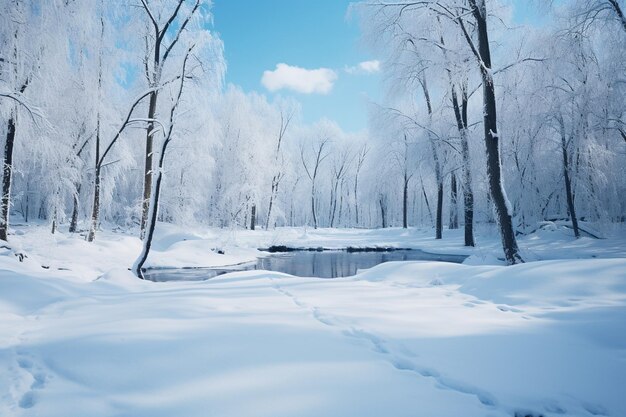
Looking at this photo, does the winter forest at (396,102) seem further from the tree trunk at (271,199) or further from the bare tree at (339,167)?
the bare tree at (339,167)

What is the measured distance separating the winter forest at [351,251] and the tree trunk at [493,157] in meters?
0.05

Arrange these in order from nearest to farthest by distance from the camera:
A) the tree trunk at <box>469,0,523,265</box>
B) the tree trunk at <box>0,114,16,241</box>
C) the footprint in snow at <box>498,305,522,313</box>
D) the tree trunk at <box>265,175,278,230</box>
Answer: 1. the footprint in snow at <box>498,305,522,313</box>
2. the tree trunk at <box>469,0,523,265</box>
3. the tree trunk at <box>0,114,16,241</box>
4. the tree trunk at <box>265,175,278,230</box>

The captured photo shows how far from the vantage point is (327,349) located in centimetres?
265

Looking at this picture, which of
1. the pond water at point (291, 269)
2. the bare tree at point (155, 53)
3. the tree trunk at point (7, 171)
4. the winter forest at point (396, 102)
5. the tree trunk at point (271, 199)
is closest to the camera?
the winter forest at point (396, 102)

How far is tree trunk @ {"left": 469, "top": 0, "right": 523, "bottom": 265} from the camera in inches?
297

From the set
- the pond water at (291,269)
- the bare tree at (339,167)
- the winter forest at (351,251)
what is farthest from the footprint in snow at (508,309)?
the bare tree at (339,167)

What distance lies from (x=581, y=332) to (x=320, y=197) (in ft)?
174

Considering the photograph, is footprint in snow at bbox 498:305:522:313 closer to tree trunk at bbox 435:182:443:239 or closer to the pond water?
the pond water

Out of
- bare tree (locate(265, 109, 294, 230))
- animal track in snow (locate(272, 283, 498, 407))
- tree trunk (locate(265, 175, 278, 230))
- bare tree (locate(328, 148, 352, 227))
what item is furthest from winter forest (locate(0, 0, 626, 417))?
bare tree (locate(328, 148, 352, 227))

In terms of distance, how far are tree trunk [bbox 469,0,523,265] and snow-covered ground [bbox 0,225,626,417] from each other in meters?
2.53

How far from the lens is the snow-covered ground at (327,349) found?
192 cm

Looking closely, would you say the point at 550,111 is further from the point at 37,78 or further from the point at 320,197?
the point at 320,197

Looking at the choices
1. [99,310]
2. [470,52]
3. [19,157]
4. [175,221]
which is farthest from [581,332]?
[175,221]

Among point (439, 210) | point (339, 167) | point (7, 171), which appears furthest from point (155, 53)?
point (339, 167)
